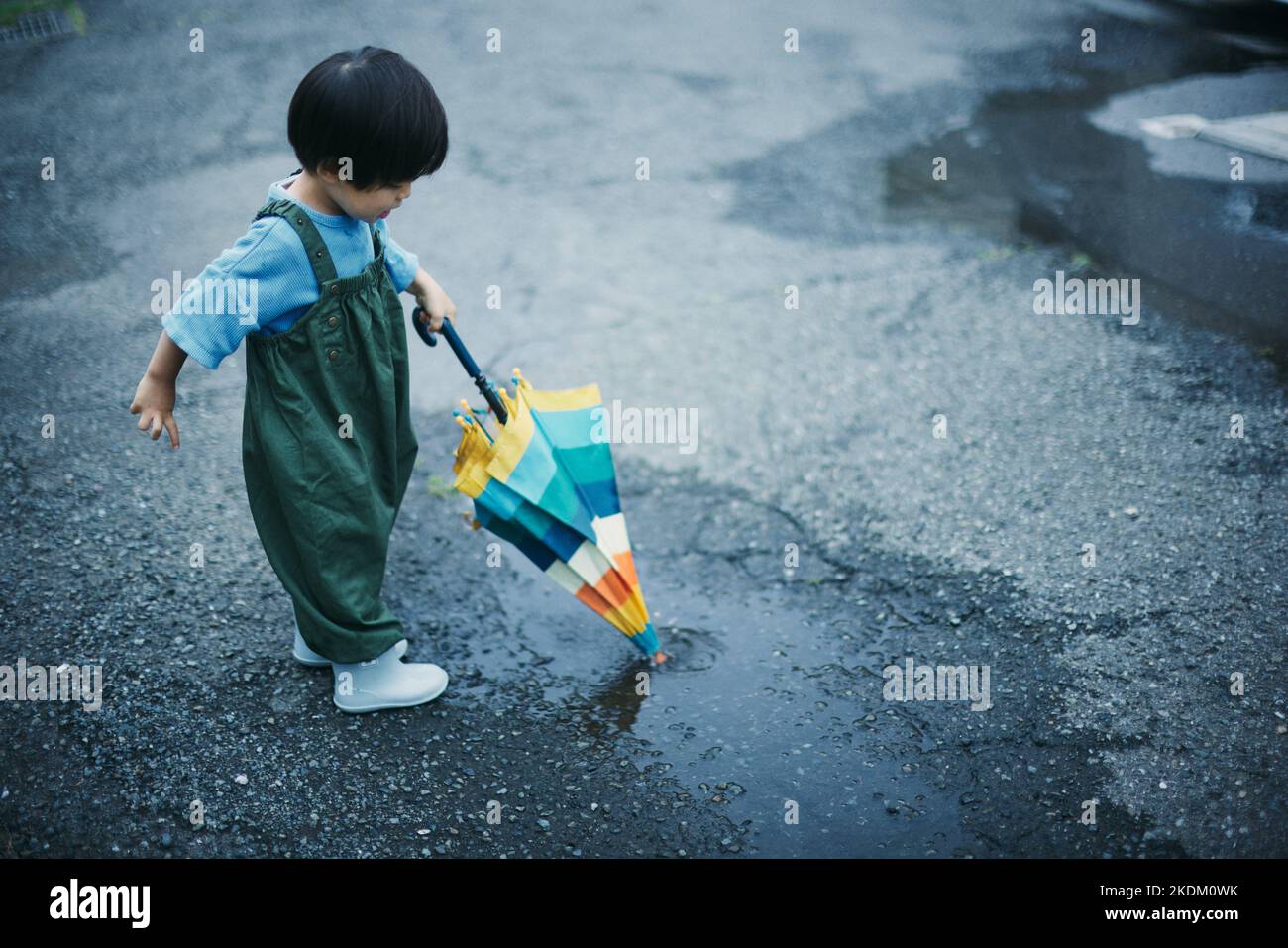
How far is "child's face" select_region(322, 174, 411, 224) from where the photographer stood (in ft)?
7.33

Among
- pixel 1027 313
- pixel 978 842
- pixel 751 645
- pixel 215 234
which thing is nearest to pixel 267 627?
pixel 751 645

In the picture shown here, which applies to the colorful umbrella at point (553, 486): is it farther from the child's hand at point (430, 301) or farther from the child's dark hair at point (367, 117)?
the child's dark hair at point (367, 117)

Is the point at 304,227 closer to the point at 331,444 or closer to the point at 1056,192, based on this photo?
the point at 331,444

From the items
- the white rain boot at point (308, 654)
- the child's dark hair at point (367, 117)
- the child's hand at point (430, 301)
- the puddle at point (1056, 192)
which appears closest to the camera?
the child's dark hair at point (367, 117)

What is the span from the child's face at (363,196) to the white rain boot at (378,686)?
44.7 inches

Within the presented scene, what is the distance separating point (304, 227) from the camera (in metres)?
2.26

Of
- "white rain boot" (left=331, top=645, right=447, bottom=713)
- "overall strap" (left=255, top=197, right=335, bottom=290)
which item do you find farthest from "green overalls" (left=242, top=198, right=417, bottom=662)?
"white rain boot" (left=331, top=645, right=447, bottom=713)

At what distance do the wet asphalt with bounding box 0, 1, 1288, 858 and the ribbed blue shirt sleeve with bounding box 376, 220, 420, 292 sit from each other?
3.46 feet

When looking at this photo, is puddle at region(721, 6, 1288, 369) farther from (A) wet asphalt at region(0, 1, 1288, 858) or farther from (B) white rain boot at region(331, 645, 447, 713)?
(B) white rain boot at region(331, 645, 447, 713)

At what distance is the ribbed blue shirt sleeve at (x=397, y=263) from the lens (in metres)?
2.53

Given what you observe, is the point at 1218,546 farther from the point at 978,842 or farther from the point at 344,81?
the point at 344,81

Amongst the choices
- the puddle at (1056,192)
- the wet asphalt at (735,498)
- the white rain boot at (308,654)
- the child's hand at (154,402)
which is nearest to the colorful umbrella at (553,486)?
the wet asphalt at (735,498)

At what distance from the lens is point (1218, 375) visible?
402 cm
